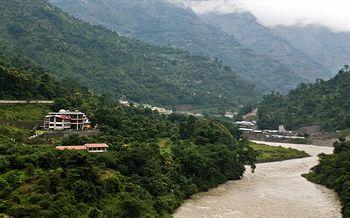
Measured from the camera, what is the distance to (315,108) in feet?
525

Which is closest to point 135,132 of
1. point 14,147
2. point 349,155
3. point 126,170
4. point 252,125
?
point 126,170

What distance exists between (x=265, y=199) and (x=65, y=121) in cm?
2599

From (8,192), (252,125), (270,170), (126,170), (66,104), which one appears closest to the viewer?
(8,192)

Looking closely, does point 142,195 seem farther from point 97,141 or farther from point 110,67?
point 110,67

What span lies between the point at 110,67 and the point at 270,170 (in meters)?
118

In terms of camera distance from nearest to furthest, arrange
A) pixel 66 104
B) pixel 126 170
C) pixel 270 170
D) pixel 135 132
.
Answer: pixel 126 170 → pixel 135 132 → pixel 66 104 → pixel 270 170

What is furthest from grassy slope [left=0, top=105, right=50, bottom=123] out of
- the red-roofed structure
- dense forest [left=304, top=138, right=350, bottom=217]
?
dense forest [left=304, top=138, right=350, bottom=217]

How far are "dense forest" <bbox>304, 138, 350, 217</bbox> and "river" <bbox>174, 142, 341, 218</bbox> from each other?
3.76 ft

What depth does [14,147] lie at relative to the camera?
49219 millimetres

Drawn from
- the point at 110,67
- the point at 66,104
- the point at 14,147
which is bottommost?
the point at 14,147

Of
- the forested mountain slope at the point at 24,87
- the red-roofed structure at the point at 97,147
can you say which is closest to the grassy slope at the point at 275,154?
the forested mountain slope at the point at 24,87

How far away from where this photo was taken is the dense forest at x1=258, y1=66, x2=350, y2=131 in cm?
14562

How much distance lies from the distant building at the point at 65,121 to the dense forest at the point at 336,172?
32.2 metres

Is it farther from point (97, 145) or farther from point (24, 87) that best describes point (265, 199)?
point (24, 87)
